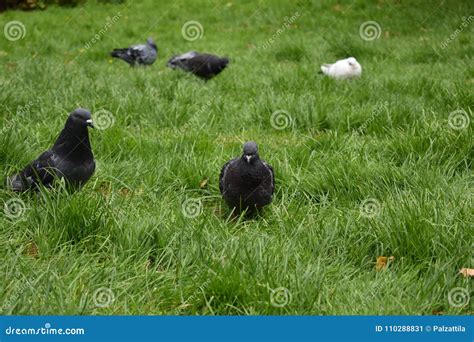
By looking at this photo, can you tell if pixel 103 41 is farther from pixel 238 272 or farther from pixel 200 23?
pixel 238 272

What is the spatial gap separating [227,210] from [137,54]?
660 centimetres

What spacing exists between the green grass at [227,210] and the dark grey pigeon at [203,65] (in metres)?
0.48

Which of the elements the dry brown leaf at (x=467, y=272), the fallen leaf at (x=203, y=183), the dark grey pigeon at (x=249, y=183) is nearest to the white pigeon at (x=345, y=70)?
the fallen leaf at (x=203, y=183)

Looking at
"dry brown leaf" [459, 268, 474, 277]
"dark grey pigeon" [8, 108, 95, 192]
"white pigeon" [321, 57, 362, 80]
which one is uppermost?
"dry brown leaf" [459, 268, 474, 277]

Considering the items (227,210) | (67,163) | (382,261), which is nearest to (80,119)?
(67,163)

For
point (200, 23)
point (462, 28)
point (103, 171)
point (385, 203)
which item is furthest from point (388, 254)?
point (200, 23)

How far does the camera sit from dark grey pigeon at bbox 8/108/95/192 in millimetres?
3615

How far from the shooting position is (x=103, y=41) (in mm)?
11578

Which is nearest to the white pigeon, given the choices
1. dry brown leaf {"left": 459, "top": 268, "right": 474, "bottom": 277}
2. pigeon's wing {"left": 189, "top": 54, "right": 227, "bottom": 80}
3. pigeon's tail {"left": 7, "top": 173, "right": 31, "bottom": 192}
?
pigeon's wing {"left": 189, "top": 54, "right": 227, "bottom": 80}

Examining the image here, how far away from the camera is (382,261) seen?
2.95m

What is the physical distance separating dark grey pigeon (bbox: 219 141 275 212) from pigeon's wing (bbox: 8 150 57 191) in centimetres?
117

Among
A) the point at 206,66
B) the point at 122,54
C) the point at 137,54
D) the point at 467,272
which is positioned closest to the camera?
the point at 467,272

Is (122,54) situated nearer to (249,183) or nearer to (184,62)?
(184,62)

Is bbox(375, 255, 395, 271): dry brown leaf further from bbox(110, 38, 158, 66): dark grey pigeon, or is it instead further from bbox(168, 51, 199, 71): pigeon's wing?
bbox(110, 38, 158, 66): dark grey pigeon
